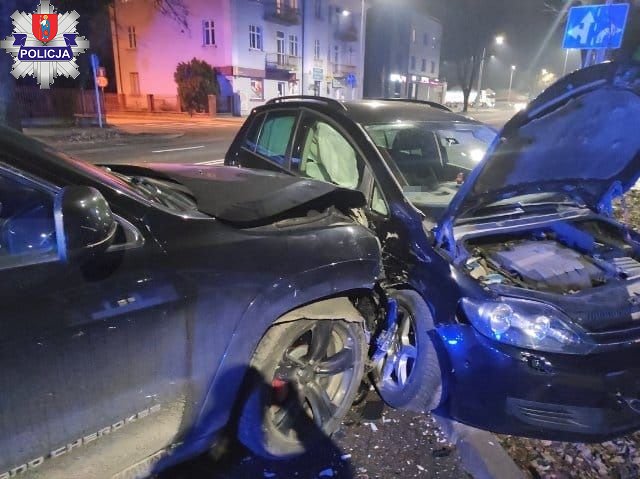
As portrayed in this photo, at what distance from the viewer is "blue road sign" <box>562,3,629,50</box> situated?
6.24m

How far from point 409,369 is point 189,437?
4.58ft

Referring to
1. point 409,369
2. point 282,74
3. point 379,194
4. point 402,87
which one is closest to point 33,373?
point 409,369

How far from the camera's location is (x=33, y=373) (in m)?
1.56

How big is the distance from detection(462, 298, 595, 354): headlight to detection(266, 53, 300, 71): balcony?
38317 mm

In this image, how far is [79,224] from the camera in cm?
154

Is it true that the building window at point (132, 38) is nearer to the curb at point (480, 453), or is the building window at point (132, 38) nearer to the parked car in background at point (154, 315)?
the parked car in background at point (154, 315)

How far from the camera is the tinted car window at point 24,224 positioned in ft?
5.44

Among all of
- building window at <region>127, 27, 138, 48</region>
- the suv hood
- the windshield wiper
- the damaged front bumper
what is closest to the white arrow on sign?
the suv hood

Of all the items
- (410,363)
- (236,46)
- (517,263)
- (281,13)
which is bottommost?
(410,363)

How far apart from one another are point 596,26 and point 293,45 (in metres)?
37.4

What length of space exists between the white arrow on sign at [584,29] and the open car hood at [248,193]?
19.3ft

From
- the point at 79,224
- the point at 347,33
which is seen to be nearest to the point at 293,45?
the point at 347,33

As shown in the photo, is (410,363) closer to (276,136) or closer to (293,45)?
(276,136)

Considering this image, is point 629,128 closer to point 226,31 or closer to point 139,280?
point 139,280
